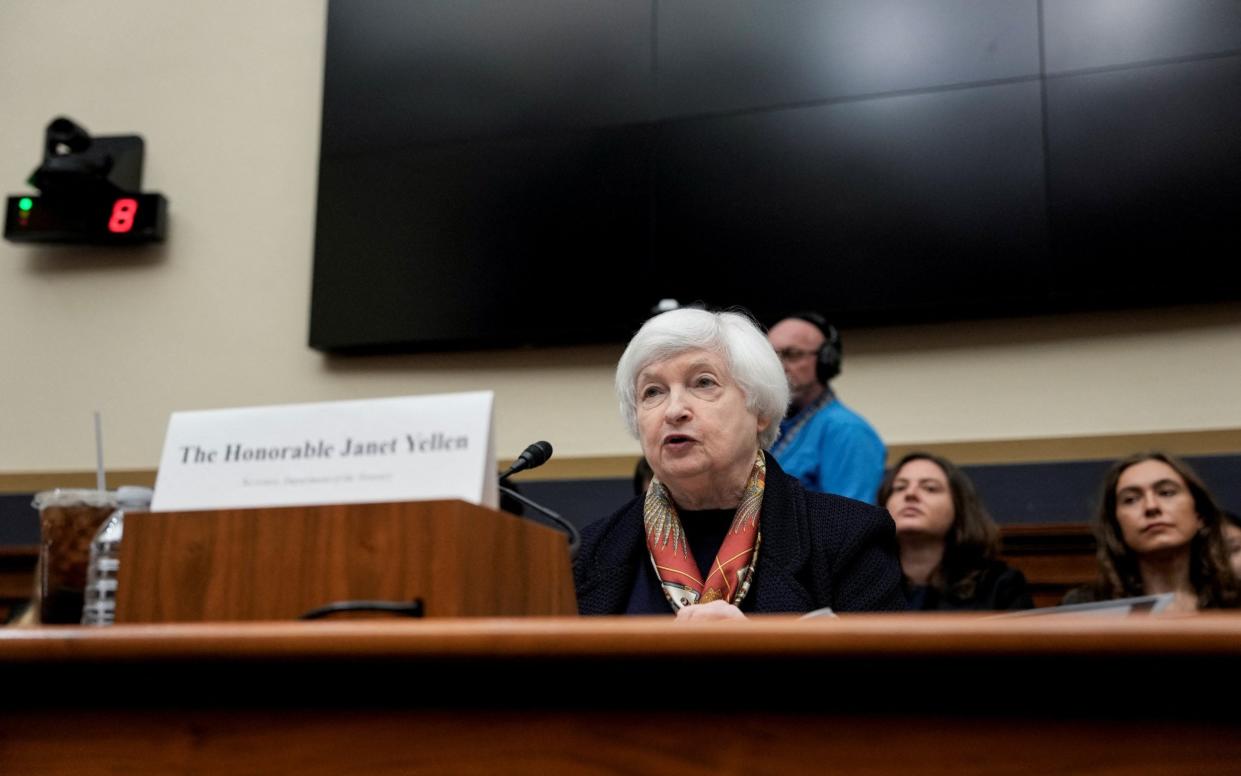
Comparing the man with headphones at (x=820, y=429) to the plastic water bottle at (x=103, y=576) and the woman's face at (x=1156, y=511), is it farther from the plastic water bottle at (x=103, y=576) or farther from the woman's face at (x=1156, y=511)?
the plastic water bottle at (x=103, y=576)

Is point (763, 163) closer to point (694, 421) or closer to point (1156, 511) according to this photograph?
point (1156, 511)

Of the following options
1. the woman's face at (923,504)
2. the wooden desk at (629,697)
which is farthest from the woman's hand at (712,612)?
the woman's face at (923,504)

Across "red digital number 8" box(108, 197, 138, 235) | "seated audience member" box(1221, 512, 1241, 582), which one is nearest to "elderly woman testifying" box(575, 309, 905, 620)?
"seated audience member" box(1221, 512, 1241, 582)

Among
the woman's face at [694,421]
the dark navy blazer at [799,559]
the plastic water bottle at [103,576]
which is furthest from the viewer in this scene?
the woman's face at [694,421]

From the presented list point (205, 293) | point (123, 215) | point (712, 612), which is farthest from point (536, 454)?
point (123, 215)

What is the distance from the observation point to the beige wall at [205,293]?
416cm

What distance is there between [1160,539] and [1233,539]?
0.65 ft

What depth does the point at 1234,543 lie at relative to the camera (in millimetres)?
2869

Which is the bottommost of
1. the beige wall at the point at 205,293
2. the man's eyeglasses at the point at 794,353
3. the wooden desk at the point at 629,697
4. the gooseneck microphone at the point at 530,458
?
the wooden desk at the point at 629,697

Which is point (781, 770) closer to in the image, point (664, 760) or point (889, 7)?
point (664, 760)

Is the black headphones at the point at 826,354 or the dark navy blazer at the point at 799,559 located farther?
the black headphones at the point at 826,354

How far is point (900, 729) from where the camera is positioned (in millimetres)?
853

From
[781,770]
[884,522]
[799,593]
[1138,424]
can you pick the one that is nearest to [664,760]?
[781,770]

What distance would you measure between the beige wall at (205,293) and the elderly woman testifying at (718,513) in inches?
74.3
